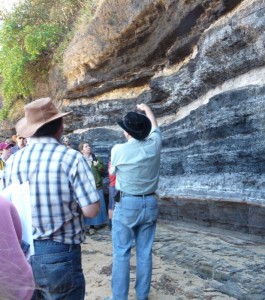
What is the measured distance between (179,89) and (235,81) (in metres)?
1.44

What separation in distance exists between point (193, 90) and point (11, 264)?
533cm

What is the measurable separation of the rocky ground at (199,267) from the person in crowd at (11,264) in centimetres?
312

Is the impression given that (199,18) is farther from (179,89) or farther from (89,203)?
(89,203)

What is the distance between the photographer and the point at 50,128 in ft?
8.70

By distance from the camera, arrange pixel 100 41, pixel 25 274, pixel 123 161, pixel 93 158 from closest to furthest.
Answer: pixel 25 274 → pixel 123 161 → pixel 93 158 → pixel 100 41

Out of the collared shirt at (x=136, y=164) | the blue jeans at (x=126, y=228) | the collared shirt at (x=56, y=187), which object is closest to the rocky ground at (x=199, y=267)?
the blue jeans at (x=126, y=228)

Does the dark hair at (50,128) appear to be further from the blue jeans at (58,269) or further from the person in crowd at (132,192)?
the person in crowd at (132,192)

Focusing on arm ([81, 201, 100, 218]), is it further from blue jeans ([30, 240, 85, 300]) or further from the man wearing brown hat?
blue jeans ([30, 240, 85, 300])

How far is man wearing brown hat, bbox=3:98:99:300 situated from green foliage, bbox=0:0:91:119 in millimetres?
9325

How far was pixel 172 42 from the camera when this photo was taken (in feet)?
23.0

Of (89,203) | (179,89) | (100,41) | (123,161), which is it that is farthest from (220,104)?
(100,41)

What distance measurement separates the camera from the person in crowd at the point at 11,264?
3.97 feet

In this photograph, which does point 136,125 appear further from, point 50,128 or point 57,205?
point 57,205

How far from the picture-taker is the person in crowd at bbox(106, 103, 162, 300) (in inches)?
150
